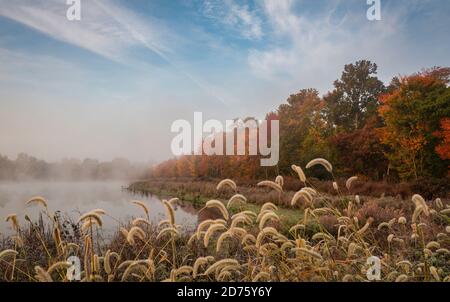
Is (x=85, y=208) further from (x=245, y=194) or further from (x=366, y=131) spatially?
(x=366, y=131)

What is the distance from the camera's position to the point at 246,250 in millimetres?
4387

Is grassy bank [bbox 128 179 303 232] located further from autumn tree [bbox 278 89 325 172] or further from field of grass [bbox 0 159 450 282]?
autumn tree [bbox 278 89 325 172]

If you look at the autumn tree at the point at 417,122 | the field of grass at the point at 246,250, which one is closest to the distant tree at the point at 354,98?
the autumn tree at the point at 417,122

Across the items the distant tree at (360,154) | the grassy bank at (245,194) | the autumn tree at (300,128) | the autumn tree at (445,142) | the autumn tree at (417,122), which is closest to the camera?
the grassy bank at (245,194)

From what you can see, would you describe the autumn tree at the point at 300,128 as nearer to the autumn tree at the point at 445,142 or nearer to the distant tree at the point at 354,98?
the distant tree at the point at 354,98


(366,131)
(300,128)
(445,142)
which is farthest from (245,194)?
(445,142)

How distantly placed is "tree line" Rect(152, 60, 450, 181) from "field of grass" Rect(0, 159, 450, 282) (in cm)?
573

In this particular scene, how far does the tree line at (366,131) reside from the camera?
15.4 m

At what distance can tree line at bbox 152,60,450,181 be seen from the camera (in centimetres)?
1544

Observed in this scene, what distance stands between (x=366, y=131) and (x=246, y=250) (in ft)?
53.5

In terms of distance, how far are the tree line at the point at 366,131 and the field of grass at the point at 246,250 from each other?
573cm

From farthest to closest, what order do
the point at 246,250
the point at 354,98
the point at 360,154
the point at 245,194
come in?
the point at 354,98, the point at 360,154, the point at 245,194, the point at 246,250
